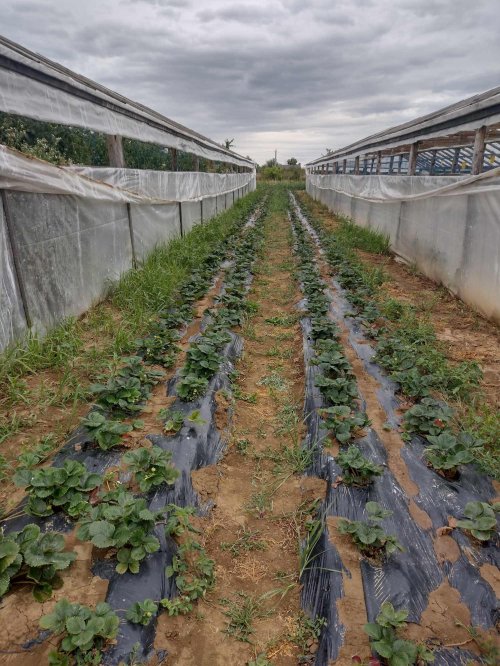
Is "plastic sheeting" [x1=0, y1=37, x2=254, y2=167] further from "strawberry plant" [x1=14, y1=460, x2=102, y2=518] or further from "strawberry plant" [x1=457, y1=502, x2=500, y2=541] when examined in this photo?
"strawberry plant" [x1=457, y1=502, x2=500, y2=541]

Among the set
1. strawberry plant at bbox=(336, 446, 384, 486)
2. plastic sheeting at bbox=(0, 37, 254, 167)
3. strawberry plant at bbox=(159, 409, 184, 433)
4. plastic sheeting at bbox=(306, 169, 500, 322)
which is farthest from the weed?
plastic sheeting at bbox=(306, 169, 500, 322)

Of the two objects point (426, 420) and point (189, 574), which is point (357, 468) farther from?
point (189, 574)

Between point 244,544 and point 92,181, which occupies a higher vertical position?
point 92,181

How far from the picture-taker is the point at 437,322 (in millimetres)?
5004

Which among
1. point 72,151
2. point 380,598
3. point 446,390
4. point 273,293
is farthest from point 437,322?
point 72,151

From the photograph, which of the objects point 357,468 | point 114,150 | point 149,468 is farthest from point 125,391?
point 114,150

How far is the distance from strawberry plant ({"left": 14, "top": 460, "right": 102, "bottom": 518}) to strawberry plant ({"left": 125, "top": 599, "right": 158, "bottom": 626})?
57 centimetres

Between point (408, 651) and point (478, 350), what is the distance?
3.31m

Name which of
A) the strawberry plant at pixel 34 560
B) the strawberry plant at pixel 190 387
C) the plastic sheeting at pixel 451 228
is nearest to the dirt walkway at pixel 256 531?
the strawberry plant at pixel 190 387

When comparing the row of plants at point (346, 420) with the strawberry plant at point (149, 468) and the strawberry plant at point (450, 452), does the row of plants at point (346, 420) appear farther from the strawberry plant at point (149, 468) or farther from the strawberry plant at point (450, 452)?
the strawberry plant at point (149, 468)

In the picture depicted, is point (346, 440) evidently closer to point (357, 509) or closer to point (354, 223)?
point (357, 509)

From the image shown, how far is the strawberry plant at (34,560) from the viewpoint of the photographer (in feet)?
5.50

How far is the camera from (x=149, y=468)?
7.56 feet

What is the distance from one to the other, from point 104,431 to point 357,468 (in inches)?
59.4
